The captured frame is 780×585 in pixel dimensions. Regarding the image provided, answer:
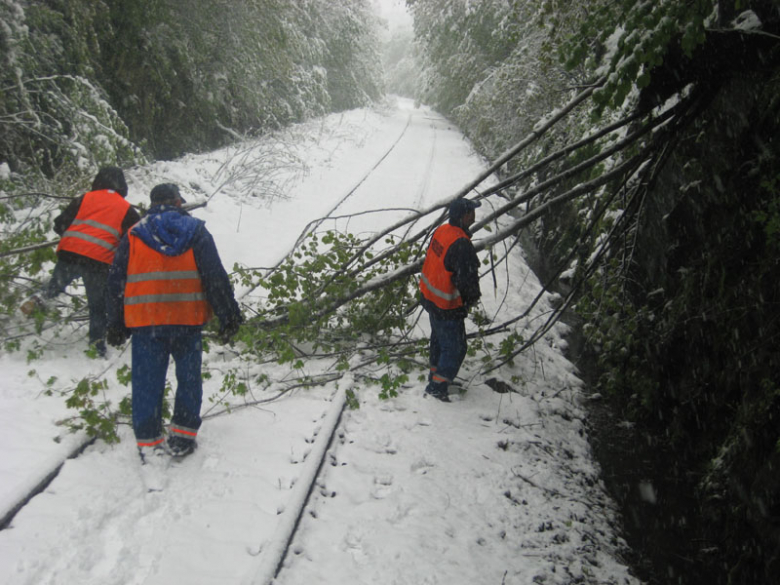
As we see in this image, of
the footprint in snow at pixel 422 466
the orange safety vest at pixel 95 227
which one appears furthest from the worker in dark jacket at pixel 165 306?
the footprint in snow at pixel 422 466

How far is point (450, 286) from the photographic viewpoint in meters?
5.16

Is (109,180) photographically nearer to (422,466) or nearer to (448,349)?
(448,349)

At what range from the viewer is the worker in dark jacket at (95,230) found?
5148 mm

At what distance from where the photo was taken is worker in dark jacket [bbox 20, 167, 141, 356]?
5.15 meters

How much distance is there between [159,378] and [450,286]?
276 centimetres

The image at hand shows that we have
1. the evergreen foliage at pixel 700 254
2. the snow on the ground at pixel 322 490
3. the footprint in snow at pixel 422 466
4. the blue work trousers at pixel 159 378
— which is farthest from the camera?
the footprint in snow at pixel 422 466

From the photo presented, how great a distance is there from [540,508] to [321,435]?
1975 millimetres

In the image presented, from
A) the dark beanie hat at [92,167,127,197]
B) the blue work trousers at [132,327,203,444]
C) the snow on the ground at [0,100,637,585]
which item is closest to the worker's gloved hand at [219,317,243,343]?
the blue work trousers at [132,327,203,444]

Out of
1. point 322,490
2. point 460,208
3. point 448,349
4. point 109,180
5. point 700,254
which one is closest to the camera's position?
point 322,490

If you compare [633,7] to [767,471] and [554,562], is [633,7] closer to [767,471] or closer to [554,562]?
[767,471]

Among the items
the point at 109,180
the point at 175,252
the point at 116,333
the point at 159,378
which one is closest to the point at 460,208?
the point at 175,252

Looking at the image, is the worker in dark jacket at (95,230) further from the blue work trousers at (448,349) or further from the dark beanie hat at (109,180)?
the blue work trousers at (448,349)

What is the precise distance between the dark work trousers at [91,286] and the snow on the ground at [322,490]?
0.37 m

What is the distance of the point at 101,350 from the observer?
18.5 feet
